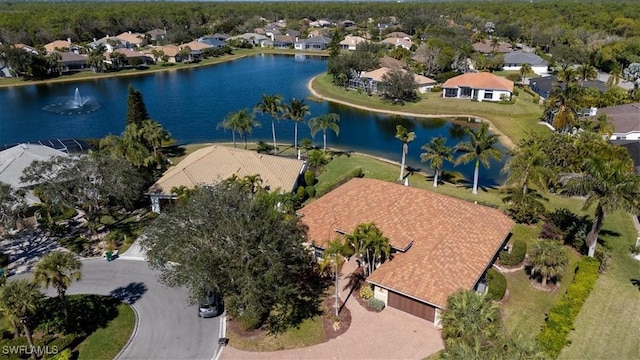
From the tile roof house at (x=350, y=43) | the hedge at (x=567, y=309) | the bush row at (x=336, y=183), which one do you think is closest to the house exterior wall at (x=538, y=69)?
the tile roof house at (x=350, y=43)

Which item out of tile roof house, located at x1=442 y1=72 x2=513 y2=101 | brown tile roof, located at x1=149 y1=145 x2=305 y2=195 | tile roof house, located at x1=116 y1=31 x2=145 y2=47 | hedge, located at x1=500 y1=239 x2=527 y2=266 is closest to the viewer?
hedge, located at x1=500 y1=239 x2=527 y2=266

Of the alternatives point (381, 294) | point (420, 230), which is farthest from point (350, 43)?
point (381, 294)

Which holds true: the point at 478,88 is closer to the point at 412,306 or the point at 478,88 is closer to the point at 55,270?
the point at 412,306

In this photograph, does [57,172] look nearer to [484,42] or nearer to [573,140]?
[573,140]

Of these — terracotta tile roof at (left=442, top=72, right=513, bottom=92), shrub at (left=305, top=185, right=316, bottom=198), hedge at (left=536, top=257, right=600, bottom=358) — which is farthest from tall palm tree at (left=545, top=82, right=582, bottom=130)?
shrub at (left=305, top=185, right=316, bottom=198)

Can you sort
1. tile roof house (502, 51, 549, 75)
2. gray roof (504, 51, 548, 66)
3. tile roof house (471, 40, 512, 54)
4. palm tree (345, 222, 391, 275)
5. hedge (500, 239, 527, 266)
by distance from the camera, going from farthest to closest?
tile roof house (471, 40, 512, 54)
gray roof (504, 51, 548, 66)
tile roof house (502, 51, 549, 75)
hedge (500, 239, 527, 266)
palm tree (345, 222, 391, 275)

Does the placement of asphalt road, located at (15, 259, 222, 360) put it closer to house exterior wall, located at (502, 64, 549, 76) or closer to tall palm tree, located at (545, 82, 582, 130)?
tall palm tree, located at (545, 82, 582, 130)

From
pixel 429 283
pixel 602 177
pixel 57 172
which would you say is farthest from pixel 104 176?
pixel 602 177
